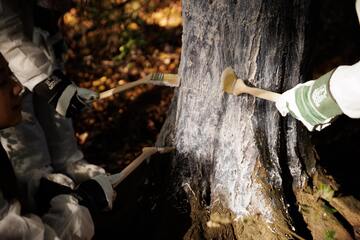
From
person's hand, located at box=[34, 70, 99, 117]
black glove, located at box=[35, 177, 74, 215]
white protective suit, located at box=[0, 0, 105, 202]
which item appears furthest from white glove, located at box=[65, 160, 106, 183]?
black glove, located at box=[35, 177, 74, 215]

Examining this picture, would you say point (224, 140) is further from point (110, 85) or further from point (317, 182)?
point (110, 85)

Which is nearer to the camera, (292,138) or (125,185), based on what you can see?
(292,138)

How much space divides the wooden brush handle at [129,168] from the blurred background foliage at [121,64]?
143cm

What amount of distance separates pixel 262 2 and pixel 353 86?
76 cm

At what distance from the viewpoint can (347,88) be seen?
197 cm

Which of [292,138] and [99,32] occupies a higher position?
[99,32]

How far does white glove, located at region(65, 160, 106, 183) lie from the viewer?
10.7 feet

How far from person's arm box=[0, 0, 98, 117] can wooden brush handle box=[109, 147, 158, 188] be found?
23.0 inches

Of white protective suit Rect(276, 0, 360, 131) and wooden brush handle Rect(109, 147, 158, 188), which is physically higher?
white protective suit Rect(276, 0, 360, 131)

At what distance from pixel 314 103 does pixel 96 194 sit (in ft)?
4.71

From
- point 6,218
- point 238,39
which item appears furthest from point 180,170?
point 6,218

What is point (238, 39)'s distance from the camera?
246cm

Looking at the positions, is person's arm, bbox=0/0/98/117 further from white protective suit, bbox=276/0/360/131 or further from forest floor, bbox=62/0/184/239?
white protective suit, bbox=276/0/360/131

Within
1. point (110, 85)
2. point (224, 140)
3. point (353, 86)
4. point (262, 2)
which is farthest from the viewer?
point (110, 85)
